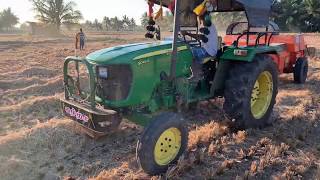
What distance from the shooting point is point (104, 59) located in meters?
4.95

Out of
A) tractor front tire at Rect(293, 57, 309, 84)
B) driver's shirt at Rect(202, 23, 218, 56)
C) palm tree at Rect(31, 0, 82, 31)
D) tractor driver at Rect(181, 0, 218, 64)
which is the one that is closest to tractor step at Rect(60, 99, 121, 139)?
tractor driver at Rect(181, 0, 218, 64)

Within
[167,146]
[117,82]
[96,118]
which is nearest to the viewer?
[96,118]

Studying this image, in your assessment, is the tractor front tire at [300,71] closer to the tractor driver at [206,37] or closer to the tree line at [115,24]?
the tractor driver at [206,37]

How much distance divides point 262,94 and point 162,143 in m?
2.65

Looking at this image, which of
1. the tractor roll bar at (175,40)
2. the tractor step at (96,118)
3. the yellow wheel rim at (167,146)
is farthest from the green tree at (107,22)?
the yellow wheel rim at (167,146)

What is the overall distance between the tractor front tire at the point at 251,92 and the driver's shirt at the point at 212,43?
1.55 ft

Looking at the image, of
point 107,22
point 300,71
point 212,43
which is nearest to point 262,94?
point 212,43

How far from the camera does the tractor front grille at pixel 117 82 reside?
493cm

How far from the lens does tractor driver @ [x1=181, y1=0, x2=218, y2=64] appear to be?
5695 millimetres

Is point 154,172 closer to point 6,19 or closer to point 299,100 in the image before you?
point 299,100

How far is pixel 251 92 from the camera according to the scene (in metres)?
5.97

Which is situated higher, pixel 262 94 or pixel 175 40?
pixel 175 40

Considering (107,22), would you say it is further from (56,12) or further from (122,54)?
(122,54)

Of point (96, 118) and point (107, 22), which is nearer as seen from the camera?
point (96, 118)
